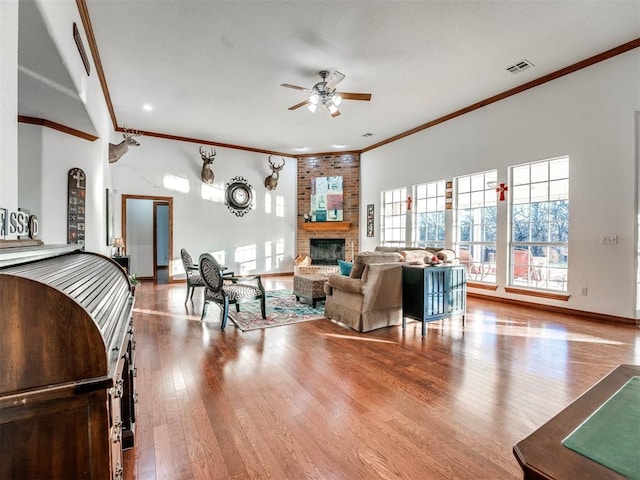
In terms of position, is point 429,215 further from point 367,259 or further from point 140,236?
point 140,236

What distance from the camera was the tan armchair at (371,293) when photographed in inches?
141

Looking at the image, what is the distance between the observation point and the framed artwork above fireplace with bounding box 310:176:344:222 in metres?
8.60

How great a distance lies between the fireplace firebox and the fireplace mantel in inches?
12.2

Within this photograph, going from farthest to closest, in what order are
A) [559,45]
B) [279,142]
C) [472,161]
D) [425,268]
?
[279,142], [472,161], [559,45], [425,268]

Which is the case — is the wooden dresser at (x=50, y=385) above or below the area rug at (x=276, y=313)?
above

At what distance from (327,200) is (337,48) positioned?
497 centimetres

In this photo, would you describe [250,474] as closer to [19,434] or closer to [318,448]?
[318,448]

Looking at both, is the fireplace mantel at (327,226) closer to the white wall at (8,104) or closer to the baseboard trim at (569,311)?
the baseboard trim at (569,311)

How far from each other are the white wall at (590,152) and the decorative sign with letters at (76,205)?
20.8 ft

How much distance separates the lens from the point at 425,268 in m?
3.50

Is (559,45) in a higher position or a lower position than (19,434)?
higher

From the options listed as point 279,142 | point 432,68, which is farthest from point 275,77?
point 279,142

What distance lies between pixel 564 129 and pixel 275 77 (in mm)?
4277

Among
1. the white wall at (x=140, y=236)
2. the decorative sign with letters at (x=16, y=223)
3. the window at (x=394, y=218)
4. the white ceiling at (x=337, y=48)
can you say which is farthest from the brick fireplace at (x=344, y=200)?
the decorative sign with letters at (x=16, y=223)
